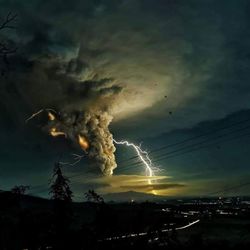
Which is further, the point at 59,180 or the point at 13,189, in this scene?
the point at 13,189

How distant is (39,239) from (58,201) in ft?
8.72

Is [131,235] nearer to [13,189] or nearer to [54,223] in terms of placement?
[54,223]

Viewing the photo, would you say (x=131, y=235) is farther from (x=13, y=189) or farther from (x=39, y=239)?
(x=13, y=189)

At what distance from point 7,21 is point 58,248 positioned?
48.9 ft

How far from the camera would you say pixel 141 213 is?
2425 centimetres

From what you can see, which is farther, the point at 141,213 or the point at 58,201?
the point at 58,201

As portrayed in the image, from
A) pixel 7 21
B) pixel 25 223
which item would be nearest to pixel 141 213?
pixel 25 223

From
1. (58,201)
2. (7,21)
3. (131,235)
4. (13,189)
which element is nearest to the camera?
(7,21)

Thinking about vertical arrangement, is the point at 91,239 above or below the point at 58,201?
below

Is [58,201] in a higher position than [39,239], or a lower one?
higher

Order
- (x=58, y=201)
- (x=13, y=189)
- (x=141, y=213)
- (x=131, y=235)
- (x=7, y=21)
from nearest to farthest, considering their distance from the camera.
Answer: (x=7, y=21)
(x=131, y=235)
(x=141, y=213)
(x=58, y=201)
(x=13, y=189)

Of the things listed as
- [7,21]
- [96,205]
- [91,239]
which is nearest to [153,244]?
[91,239]

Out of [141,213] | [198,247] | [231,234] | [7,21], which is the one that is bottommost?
[231,234]

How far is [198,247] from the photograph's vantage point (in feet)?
77.2
